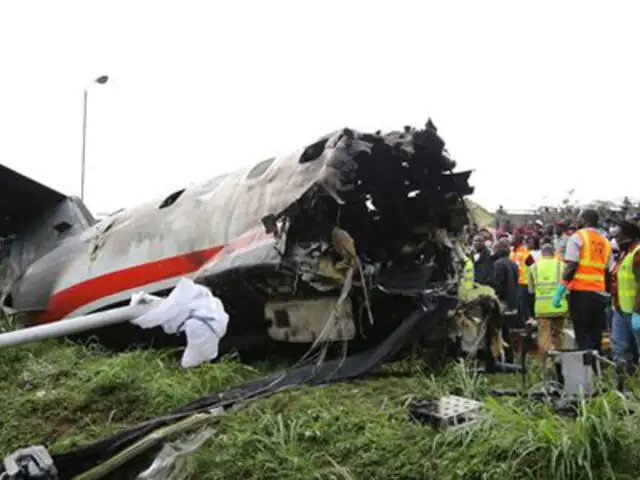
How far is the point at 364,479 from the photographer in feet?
11.0

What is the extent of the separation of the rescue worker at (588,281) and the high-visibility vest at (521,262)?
11.5 ft

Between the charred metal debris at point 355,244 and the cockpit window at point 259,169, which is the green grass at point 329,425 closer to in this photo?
the charred metal debris at point 355,244

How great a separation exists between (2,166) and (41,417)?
536 centimetres

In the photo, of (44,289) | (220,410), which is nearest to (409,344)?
(220,410)

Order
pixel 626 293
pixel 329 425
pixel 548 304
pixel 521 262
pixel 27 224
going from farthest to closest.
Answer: pixel 521 262 < pixel 27 224 < pixel 548 304 < pixel 626 293 < pixel 329 425

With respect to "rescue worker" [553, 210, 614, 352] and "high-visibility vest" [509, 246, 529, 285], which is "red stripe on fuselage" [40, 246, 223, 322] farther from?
"high-visibility vest" [509, 246, 529, 285]

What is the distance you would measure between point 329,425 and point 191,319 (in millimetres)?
1500

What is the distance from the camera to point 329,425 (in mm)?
4012

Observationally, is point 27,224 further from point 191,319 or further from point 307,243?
point 191,319

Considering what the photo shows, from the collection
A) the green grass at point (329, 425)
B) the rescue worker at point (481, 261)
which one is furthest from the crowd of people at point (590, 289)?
the green grass at point (329, 425)

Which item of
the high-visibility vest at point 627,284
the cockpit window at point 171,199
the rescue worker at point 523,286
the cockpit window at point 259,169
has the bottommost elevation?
the rescue worker at point 523,286

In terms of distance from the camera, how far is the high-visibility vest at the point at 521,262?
11811mm

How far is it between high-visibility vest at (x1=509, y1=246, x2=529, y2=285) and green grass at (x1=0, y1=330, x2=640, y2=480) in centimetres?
603

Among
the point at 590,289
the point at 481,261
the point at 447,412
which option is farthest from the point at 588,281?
the point at 447,412
